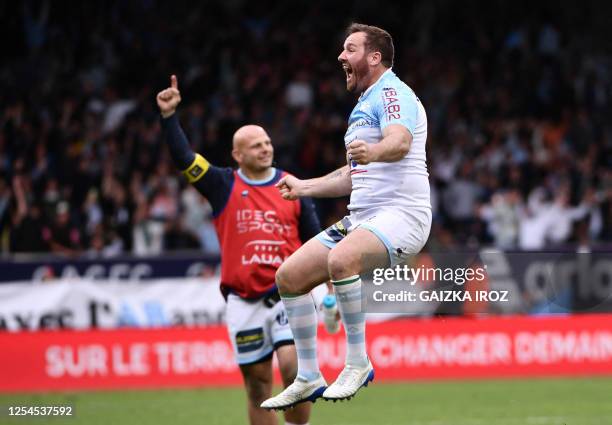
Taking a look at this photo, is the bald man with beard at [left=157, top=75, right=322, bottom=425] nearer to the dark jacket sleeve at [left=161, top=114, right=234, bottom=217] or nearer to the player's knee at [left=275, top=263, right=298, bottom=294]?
the dark jacket sleeve at [left=161, top=114, right=234, bottom=217]

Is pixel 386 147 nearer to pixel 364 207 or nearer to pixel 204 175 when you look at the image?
pixel 364 207

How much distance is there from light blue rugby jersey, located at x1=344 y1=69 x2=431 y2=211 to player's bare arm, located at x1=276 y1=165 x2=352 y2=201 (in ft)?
0.71

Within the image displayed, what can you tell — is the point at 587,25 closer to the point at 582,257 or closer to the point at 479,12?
the point at 479,12

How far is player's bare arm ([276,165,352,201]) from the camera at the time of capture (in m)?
7.60

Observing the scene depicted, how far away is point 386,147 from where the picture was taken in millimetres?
7012

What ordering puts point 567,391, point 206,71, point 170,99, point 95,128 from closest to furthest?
point 170,99 < point 567,391 < point 95,128 < point 206,71

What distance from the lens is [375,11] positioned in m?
25.2

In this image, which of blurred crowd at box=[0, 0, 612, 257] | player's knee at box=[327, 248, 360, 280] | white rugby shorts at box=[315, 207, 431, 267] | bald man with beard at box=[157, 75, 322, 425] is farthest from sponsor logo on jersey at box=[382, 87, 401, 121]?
blurred crowd at box=[0, 0, 612, 257]

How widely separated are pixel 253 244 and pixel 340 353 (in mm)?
6331

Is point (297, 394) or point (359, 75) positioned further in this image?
point (297, 394)

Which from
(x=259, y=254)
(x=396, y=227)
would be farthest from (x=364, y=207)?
(x=259, y=254)

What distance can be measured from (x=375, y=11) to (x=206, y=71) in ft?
15.5

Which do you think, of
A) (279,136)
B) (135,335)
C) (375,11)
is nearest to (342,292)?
(135,335)

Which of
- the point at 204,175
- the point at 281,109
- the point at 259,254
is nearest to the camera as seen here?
the point at 259,254
